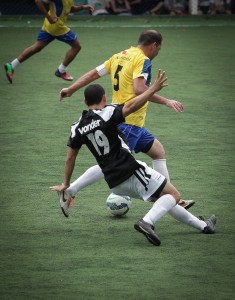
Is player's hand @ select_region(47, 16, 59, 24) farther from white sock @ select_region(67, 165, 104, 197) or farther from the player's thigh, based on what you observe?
white sock @ select_region(67, 165, 104, 197)

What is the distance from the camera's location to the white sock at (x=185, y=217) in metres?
7.73

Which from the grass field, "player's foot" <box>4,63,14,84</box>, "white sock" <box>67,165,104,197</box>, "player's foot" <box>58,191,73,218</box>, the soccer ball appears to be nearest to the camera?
the grass field

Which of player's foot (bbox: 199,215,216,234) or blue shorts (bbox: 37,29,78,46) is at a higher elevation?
player's foot (bbox: 199,215,216,234)

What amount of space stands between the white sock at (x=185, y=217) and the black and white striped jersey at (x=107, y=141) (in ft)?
1.67

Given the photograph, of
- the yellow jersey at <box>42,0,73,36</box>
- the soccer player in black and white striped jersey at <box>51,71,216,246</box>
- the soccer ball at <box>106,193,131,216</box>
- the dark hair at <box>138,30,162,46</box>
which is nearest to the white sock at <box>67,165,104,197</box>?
the soccer ball at <box>106,193,131,216</box>

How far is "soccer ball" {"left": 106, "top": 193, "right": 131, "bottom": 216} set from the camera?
330 inches

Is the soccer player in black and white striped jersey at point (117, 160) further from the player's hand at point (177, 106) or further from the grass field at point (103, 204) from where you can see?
the player's hand at point (177, 106)

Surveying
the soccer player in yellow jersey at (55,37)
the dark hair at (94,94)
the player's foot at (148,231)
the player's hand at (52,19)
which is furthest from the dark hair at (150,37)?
the soccer player in yellow jersey at (55,37)

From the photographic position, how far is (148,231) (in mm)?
7465

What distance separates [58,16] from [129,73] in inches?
301

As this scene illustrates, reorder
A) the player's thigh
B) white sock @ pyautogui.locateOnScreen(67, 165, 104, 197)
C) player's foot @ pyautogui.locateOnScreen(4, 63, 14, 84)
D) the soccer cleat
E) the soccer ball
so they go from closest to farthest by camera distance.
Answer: the soccer cleat → white sock @ pyautogui.locateOnScreen(67, 165, 104, 197) → the soccer ball → the player's thigh → player's foot @ pyautogui.locateOnScreen(4, 63, 14, 84)

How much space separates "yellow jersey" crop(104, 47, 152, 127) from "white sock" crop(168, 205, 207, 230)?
1194 mm

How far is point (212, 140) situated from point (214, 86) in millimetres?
3922

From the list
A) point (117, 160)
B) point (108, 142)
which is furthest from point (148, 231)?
point (108, 142)
